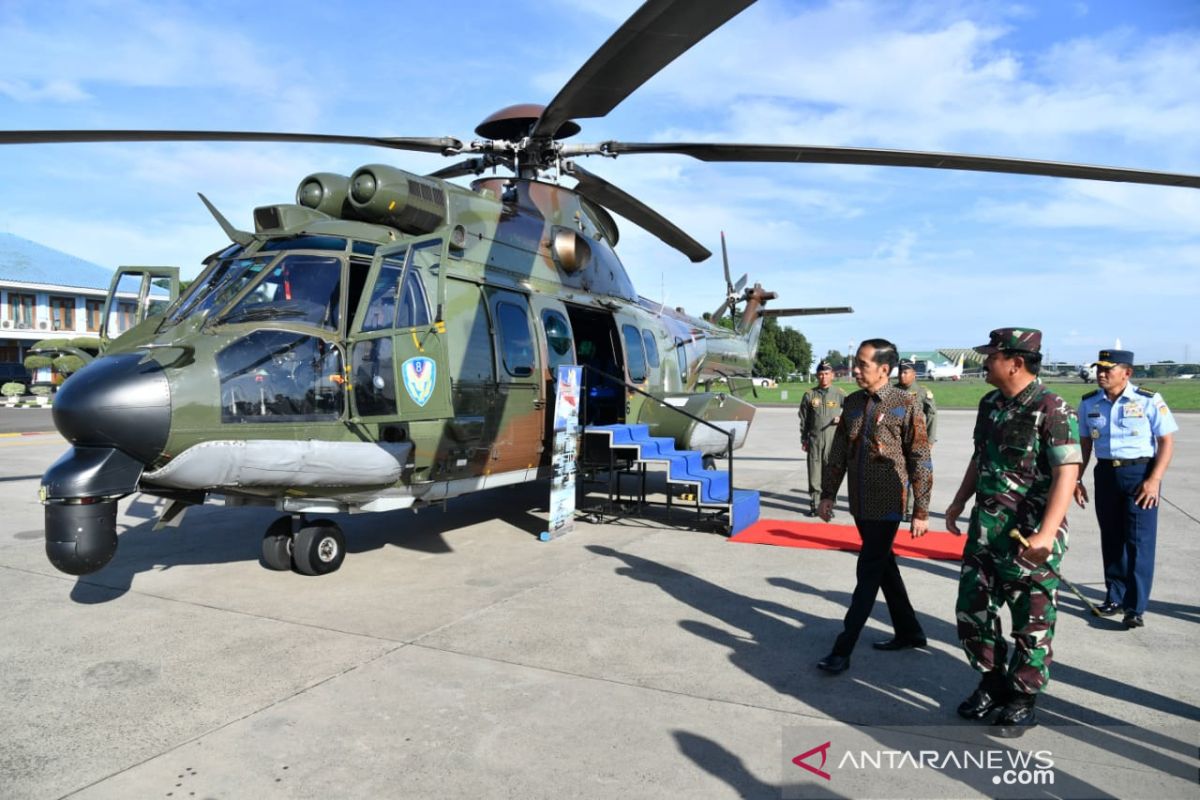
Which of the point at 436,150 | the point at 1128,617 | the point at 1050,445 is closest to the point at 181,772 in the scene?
the point at 1050,445

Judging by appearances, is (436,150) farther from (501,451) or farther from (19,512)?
(19,512)

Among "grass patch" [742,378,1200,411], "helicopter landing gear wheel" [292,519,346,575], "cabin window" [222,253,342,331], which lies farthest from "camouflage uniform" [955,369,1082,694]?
"grass patch" [742,378,1200,411]

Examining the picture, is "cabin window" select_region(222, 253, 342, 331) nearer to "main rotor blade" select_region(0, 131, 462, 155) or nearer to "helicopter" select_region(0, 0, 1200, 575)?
"helicopter" select_region(0, 0, 1200, 575)

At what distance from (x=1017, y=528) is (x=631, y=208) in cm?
675

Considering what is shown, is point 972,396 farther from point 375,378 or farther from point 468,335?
point 375,378

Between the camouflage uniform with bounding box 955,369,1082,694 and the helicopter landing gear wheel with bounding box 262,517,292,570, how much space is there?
477 cm

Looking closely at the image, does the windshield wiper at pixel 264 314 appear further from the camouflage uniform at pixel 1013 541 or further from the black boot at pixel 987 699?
the black boot at pixel 987 699

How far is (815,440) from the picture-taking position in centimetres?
897

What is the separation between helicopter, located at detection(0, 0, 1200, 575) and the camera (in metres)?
4.55

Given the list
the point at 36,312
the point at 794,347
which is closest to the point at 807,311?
the point at 36,312

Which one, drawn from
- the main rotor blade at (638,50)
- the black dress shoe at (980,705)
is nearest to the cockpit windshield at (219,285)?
the main rotor blade at (638,50)

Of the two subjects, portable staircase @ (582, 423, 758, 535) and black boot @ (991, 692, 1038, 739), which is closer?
black boot @ (991, 692, 1038, 739)

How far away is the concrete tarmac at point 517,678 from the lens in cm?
296

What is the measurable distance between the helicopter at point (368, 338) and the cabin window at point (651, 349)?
4.44 feet
